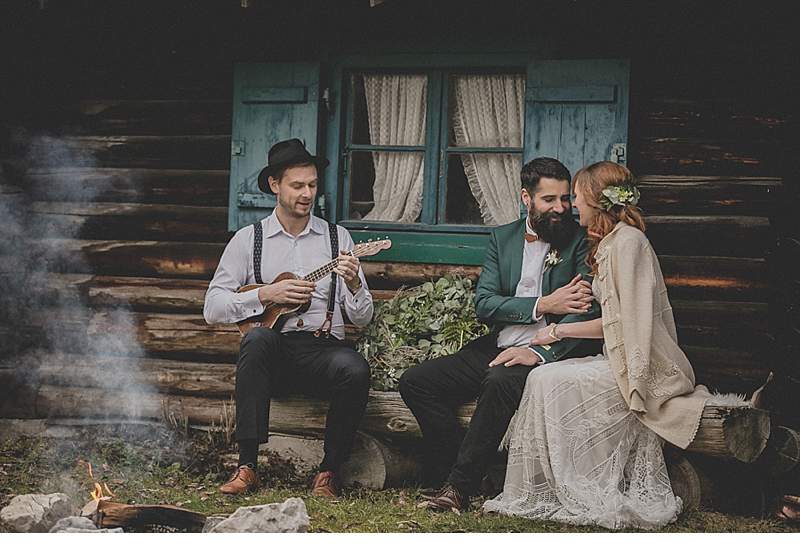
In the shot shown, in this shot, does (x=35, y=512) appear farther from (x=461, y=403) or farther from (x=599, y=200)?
(x=599, y=200)

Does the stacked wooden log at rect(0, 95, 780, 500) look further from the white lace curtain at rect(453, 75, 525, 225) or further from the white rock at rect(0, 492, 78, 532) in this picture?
the white rock at rect(0, 492, 78, 532)

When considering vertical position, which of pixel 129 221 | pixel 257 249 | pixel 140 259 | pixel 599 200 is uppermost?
pixel 599 200

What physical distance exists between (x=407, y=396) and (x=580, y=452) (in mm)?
945

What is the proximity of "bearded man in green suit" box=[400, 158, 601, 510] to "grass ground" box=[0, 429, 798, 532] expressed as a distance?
251mm

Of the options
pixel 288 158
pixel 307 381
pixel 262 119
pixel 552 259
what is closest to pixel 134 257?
pixel 262 119

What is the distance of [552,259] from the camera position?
5.71 metres

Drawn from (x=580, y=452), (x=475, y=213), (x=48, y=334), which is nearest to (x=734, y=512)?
(x=580, y=452)

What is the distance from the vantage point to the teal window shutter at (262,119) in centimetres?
668

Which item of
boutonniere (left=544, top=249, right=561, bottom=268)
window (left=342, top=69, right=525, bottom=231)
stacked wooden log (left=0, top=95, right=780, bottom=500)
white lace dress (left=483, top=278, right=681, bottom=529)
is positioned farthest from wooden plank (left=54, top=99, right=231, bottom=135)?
white lace dress (left=483, top=278, right=681, bottom=529)

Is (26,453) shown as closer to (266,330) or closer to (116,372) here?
(116,372)

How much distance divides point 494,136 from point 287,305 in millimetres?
1683

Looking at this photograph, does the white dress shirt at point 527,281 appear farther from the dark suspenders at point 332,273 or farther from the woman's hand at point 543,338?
the dark suspenders at point 332,273

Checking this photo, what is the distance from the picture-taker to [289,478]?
6047mm

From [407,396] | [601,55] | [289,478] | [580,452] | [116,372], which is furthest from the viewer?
[116,372]
